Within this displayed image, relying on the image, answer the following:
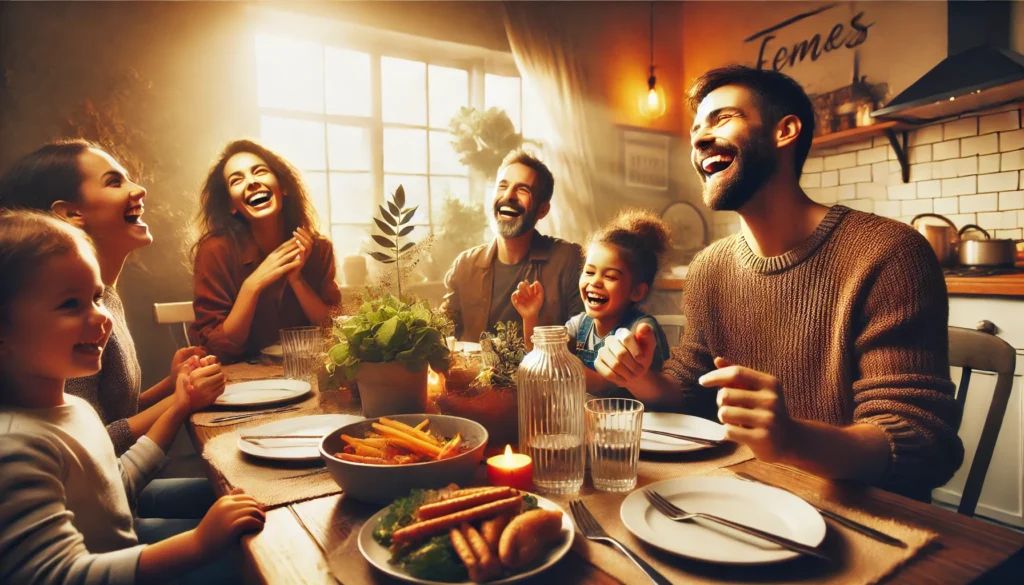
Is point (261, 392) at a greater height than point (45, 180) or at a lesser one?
lesser

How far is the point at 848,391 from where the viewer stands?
121 cm

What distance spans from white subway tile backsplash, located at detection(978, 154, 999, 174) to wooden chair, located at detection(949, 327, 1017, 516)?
2.13m

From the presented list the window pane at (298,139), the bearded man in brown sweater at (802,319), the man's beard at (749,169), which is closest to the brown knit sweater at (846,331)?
the bearded man in brown sweater at (802,319)

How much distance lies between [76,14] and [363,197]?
64.5 inches

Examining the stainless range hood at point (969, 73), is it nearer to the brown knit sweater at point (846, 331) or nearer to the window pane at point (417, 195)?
the brown knit sweater at point (846, 331)

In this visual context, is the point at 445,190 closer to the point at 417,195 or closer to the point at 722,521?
the point at 417,195

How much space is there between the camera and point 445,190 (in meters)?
4.04

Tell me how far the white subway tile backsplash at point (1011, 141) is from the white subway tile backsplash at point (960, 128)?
127 millimetres

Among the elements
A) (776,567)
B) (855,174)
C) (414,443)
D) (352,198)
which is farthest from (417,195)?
(776,567)

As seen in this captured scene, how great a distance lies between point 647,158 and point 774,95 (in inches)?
137

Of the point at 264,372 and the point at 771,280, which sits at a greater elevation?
the point at 771,280

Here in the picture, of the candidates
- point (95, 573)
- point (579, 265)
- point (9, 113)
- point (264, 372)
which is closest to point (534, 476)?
point (95, 573)

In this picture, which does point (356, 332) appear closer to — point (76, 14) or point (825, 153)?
point (76, 14)

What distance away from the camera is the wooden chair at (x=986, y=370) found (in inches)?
46.3
